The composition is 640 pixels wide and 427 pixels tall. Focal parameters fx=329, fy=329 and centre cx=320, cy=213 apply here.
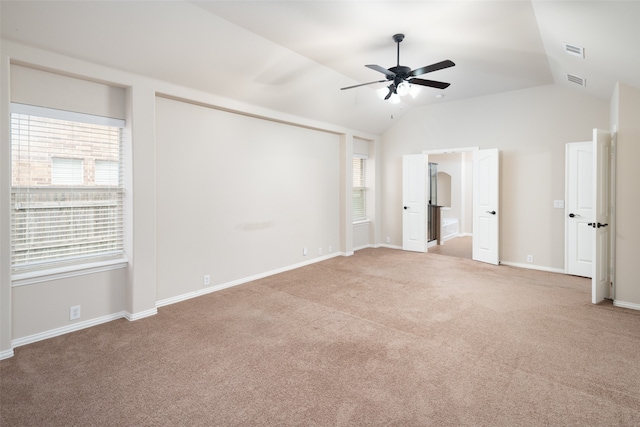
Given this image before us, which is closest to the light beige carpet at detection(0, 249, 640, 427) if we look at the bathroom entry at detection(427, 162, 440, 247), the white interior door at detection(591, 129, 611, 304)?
the white interior door at detection(591, 129, 611, 304)

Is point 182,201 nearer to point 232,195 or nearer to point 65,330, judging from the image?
point 232,195

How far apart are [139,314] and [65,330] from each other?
638 millimetres

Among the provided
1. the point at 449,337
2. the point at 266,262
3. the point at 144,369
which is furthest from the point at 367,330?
the point at 266,262

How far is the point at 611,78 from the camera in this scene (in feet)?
12.8

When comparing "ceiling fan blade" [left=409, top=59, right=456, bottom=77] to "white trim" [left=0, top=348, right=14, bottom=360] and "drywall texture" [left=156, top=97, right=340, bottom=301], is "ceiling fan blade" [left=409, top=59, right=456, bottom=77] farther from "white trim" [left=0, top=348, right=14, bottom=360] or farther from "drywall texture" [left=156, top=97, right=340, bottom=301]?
"white trim" [left=0, top=348, right=14, bottom=360]

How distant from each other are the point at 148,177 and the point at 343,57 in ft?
9.50

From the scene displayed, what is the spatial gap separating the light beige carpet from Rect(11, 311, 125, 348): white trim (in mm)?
102

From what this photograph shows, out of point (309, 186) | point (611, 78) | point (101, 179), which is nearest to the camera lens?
point (101, 179)

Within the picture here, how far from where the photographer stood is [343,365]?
104 inches

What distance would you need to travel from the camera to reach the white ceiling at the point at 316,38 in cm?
278

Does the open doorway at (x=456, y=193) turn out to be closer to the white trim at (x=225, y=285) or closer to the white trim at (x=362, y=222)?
the white trim at (x=362, y=222)

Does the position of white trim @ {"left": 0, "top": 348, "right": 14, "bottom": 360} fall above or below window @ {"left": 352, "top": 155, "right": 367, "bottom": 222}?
below

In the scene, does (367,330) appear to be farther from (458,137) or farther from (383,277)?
(458,137)

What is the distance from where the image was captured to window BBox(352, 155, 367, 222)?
7508 mm
